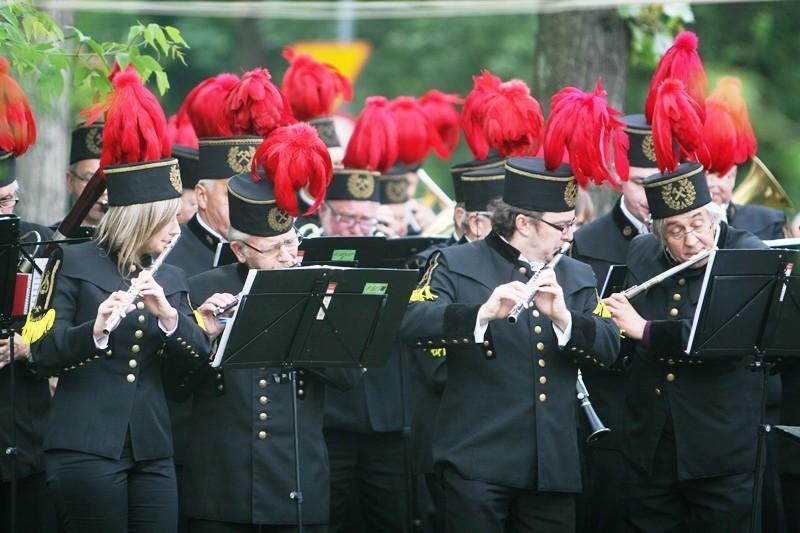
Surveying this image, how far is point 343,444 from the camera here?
8227 mm

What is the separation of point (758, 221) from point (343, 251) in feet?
10.4

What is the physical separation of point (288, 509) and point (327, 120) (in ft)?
14.4

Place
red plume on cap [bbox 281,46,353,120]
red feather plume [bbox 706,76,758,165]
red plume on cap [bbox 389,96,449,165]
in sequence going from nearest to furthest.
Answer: red feather plume [bbox 706,76,758,165], red plume on cap [bbox 281,46,353,120], red plume on cap [bbox 389,96,449,165]

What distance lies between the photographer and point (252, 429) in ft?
21.6

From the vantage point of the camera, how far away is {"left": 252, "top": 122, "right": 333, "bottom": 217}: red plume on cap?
22.4 ft

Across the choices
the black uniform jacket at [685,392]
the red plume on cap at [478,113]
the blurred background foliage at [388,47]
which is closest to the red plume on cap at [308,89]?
the red plume on cap at [478,113]

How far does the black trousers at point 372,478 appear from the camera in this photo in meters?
8.23

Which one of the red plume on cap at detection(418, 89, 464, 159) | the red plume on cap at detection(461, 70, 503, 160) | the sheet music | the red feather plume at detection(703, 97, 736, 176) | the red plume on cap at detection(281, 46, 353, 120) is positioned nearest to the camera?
the sheet music

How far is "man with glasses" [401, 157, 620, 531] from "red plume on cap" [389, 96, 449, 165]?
4.21 meters

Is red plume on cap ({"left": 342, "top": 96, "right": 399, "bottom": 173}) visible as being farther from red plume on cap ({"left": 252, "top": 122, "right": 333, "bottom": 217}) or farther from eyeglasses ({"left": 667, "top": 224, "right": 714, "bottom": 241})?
eyeglasses ({"left": 667, "top": 224, "right": 714, "bottom": 241})

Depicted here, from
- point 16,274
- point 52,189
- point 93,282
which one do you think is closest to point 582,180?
point 93,282

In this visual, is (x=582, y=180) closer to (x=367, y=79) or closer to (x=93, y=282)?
(x=93, y=282)

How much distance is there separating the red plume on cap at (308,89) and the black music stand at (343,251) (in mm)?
2736

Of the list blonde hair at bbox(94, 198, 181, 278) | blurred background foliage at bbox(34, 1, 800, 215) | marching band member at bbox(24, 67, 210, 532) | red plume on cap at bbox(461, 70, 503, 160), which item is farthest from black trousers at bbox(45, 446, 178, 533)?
blurred background foliage at bbox(34, 1, 800, 215)
